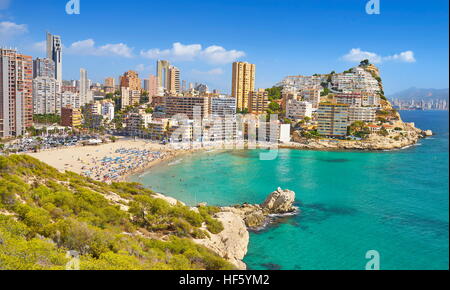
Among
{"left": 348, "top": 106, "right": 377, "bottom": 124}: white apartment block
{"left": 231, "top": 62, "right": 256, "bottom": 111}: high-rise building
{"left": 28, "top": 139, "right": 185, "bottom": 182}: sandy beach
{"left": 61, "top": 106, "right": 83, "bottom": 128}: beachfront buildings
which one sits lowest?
{"left": 28, "top": 139, "right": 185, "bottom": 182}: sandy beach

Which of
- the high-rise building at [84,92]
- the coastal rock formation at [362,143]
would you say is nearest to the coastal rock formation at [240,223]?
the coastal rock formation at [362,143]

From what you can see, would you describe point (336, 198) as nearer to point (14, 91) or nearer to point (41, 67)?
point (14, 91)

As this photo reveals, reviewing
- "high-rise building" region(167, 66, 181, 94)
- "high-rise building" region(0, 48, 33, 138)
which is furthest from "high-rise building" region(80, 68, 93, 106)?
"high-rise building" region(0, 48, 33, 138)

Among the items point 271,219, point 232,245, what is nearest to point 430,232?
point 271,219

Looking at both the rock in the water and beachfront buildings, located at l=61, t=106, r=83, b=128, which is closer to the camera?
the rock in the water

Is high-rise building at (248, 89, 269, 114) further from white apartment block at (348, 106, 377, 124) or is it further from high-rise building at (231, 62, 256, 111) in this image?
white apartment block at (348, 106, 377, 124)

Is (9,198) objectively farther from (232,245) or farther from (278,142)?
(278,142)

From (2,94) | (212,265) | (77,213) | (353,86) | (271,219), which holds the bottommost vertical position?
(271,219)
